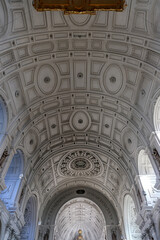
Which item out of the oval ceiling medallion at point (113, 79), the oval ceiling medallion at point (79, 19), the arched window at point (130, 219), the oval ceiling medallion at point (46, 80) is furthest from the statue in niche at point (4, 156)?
the arched window at point (130, 219)

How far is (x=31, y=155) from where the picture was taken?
654 inches

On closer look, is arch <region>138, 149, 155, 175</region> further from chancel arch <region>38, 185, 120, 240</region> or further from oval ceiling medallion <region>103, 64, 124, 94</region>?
chancel arch <region>38, 185, 120, 240</region>

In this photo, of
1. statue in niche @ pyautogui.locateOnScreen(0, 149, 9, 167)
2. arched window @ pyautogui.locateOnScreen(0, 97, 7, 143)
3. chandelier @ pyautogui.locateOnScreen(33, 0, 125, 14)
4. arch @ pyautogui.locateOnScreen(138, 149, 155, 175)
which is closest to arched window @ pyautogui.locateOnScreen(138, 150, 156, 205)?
arch @ pyautogui.locateOnScreen(138, 149, 155, 175)

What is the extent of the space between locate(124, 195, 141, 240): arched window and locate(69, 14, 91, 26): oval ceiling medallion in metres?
16.4

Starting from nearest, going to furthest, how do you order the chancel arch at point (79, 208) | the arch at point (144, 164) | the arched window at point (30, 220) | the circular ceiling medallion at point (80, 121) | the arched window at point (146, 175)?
the arched window at point (146, 175), the arch at point (144, 164), the arched window at point (30, 220), the circular ceiling medallion at point (80, 121), the chancel arch at point (79, 208)

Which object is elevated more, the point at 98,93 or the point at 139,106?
the point at 98,93

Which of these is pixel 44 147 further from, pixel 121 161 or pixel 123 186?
pixel 123 186

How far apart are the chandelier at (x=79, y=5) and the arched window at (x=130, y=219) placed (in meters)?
16.9

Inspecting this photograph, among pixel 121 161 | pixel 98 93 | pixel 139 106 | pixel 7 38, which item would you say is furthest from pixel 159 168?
pixel 7 38

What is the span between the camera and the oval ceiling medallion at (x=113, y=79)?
14875mm

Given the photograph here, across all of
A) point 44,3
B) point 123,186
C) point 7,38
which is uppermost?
point 7,38

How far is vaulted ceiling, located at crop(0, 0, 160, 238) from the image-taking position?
11.9m

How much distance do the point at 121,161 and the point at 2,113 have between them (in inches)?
452

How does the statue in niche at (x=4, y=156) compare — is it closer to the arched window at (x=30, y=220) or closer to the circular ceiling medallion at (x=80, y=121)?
the circular ceiling medallion at (x=80, y=121)
